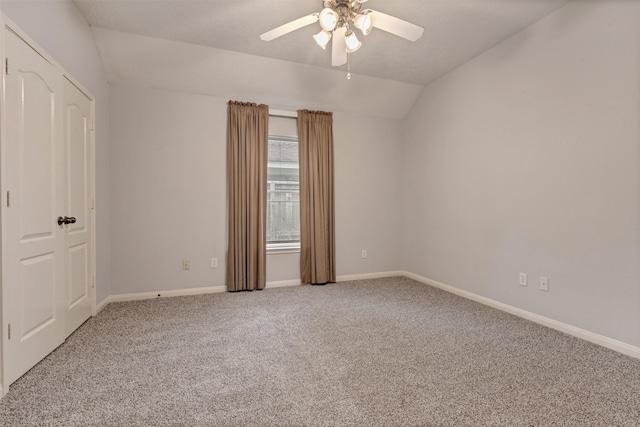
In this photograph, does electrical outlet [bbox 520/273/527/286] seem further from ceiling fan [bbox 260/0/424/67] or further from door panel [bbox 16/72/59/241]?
door panel [bbox 16/72/59/241]

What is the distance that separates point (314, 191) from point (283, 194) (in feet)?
1.48

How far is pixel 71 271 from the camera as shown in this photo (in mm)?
2418

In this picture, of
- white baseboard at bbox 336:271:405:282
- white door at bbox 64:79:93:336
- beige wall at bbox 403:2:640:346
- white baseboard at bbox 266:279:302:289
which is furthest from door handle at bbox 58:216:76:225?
beige wall at bbox 403:2:640:346

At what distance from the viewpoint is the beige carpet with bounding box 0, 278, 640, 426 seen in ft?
4.84

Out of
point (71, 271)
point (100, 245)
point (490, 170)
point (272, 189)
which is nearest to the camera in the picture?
point (71, 271)

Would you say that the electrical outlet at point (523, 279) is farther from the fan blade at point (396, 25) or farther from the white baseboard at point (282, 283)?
the white baseboard at point (282, 283)

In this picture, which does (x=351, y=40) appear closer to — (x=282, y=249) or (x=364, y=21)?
(x=364, y=21)

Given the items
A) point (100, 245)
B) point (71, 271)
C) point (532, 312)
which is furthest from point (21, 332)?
point (532, 312)

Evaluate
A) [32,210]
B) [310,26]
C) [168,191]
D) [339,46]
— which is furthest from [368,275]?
[32,210]

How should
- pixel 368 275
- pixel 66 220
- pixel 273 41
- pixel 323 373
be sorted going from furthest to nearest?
pixel 368 275, pixel 273 41, pixel 66 220, pixel 323 373

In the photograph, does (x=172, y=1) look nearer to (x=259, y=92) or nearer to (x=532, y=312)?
(x=259, y=92)

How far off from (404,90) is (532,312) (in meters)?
3.09

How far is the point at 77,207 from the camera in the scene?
8.23ft

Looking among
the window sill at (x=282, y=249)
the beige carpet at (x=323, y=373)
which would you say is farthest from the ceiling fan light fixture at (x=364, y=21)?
the window sill at (x=282, y=249)
